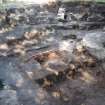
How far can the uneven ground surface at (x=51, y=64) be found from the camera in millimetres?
5344

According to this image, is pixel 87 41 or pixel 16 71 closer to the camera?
pixel 16 71

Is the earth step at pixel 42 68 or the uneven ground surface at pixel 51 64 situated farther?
the earth step at pixel 42 68

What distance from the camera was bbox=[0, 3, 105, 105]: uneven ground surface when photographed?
210 inches

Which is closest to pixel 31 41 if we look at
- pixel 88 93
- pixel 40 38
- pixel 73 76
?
pixel 40 38

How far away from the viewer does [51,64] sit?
6465 millimetres

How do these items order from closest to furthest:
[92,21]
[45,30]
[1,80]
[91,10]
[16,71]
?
[1,80]
[16,71]
[45,30]
[92,21]
[91,10]

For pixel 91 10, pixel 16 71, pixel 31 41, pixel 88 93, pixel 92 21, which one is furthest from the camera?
pixel 91 10

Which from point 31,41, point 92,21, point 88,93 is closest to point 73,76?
point 88,93

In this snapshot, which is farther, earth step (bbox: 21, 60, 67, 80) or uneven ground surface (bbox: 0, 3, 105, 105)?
earth step (bbox: 21, 60, 67, 80)

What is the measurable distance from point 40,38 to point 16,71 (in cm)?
241

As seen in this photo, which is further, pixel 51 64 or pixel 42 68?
pixel 51 64

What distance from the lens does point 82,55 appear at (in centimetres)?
704

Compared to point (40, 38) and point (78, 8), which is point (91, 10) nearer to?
point (78, 8)

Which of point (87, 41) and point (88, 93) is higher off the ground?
point (87, 41)
